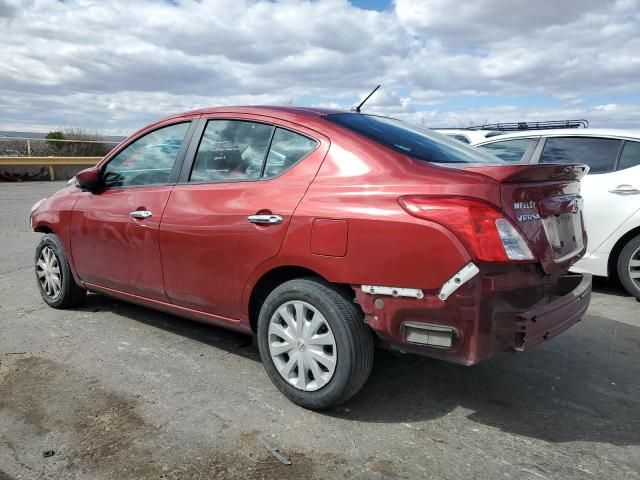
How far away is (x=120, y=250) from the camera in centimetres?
417

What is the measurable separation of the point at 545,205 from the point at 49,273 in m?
4.24

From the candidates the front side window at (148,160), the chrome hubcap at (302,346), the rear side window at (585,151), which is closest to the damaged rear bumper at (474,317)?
the chrome hubcap at (302,346)

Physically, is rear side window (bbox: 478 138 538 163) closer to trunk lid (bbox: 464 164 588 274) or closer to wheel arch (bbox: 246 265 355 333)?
trunk lid (bbox: 464 164 588 274)

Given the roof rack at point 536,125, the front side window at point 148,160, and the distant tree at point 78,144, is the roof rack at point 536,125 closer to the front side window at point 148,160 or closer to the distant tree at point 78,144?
the front side window at point 148,160

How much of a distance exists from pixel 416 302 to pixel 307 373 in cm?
82

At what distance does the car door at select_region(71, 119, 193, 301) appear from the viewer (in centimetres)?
391

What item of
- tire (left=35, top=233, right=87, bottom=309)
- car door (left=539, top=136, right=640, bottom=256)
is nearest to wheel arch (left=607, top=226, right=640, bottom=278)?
car door (left=539, top=136, right=640, bottom=256)

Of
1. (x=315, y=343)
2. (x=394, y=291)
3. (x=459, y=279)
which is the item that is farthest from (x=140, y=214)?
(x=459, y=279)

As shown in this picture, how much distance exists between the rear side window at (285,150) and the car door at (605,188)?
11.1 feet

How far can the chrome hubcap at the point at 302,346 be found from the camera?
3006mm

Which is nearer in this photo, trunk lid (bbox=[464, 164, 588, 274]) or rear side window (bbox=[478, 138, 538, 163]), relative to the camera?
trunk lid (bbox=[464, 164, 588, 274])

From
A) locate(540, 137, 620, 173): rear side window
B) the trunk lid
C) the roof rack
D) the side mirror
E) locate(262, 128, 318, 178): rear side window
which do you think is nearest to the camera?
the trunk lid

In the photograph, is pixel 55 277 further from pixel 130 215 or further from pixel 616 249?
pixel 616 249

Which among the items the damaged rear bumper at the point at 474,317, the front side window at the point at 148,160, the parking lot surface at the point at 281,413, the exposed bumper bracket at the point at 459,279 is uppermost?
the front side window at the point at 148,160
